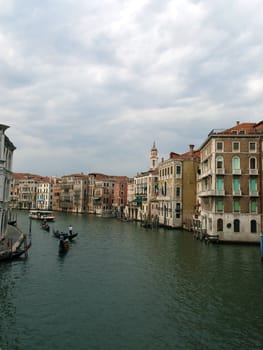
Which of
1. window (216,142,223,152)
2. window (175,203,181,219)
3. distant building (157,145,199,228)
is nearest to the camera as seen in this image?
window (216,142,223,152)

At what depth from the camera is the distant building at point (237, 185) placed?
28750 millimetres

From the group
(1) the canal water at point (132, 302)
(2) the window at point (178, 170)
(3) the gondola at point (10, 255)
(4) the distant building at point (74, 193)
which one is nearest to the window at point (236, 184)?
(1) the canal water at point (132, 302)

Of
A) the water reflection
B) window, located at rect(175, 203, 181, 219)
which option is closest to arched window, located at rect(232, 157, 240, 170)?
window, located at rect(175, 203, 181, 219)

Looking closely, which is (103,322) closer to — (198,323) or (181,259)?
(198,323)

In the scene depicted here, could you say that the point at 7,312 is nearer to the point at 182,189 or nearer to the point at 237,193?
the point at 237,193

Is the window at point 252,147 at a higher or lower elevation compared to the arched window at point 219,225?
higher

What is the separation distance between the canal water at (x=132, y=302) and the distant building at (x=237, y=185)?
6.00 meters

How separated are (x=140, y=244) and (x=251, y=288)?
1527 centimetres

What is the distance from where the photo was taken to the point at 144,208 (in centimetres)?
6166

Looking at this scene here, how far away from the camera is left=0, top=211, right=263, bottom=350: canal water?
9.85m

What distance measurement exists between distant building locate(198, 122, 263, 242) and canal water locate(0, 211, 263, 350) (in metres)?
6.00

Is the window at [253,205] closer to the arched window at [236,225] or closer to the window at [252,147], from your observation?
the arched window at [236,225]

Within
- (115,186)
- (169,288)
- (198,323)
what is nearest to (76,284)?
(169,288)

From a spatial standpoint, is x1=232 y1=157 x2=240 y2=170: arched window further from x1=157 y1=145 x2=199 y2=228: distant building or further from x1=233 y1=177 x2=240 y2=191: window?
x1=157 y1=145 x2=199 y2=228: distant building
